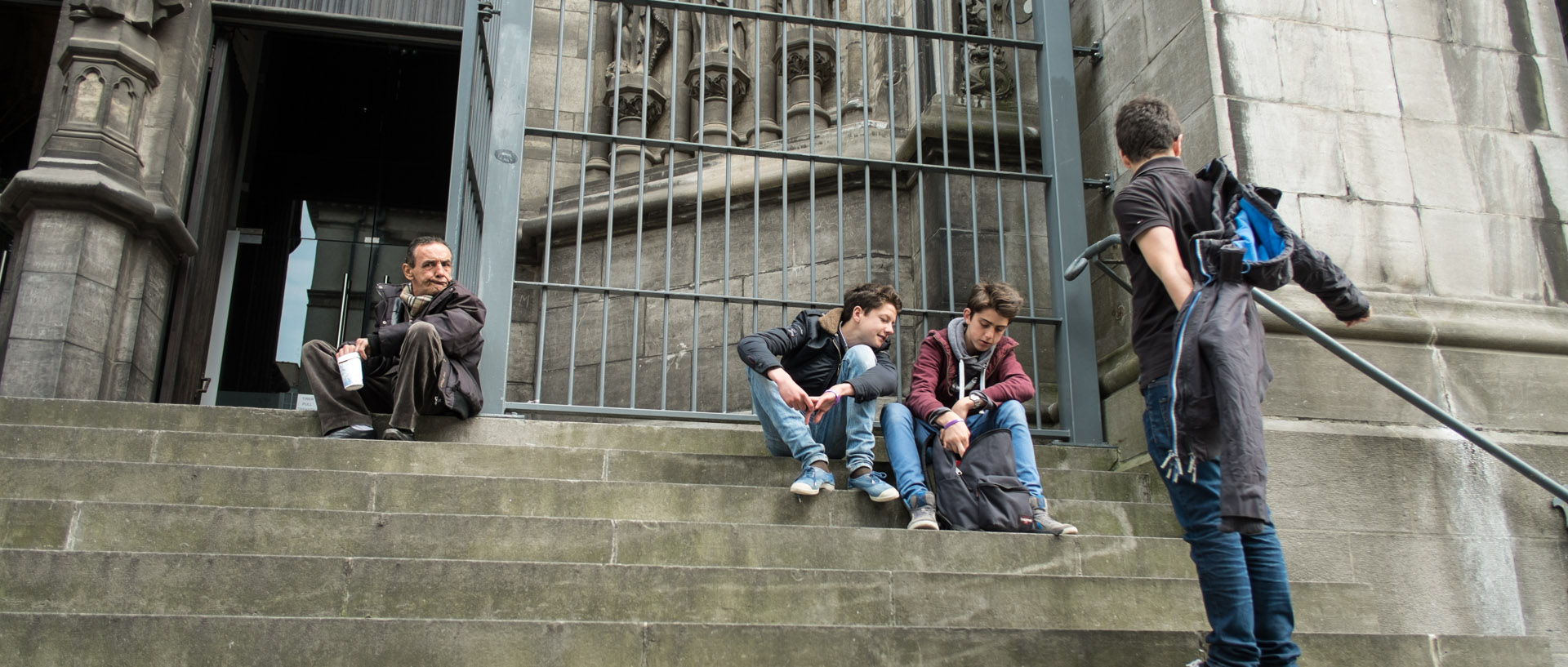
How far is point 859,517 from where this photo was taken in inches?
167

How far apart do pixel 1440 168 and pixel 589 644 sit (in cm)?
436

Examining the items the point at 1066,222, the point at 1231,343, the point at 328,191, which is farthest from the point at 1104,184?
the point at 328,191

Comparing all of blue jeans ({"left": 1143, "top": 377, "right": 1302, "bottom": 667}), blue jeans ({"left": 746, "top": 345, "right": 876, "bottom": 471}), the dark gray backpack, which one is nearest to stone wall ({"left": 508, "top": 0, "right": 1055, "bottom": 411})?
blue jeans ({"left": 746, "top": 345, "right": 876, "bottom": 471})

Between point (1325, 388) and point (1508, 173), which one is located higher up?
point (1508, 173)

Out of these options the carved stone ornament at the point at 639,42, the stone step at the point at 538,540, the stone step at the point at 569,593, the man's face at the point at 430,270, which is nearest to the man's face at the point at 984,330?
the stone step at the point at 538,540

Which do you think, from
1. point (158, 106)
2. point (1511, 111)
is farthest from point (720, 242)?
point (1511, 111)

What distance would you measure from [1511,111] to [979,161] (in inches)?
107

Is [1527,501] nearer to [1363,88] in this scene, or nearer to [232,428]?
[1363,88]

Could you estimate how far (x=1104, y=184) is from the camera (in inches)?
242

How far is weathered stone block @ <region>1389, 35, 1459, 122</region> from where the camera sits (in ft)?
17.7

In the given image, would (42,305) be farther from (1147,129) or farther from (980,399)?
(1147,129)

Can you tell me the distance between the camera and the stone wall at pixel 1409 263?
4.55 metres

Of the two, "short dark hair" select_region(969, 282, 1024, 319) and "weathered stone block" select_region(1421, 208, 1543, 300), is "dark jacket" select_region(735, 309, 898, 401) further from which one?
"weathered stone block" select_region(1421, 208, 1543, 300)

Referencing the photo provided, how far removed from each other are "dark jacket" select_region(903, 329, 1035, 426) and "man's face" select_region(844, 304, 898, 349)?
0.18 meters
